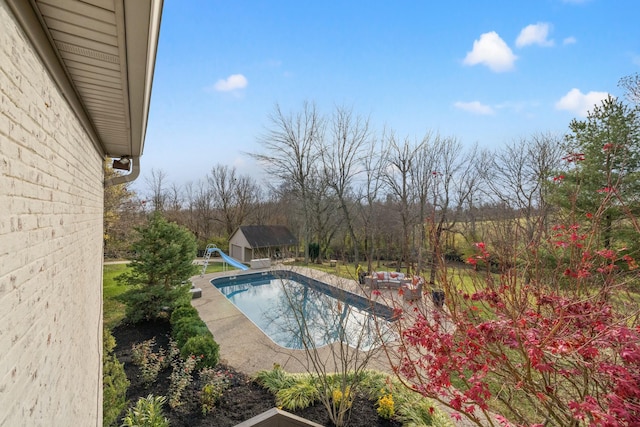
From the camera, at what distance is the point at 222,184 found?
29.8 m

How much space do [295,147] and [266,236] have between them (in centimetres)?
729

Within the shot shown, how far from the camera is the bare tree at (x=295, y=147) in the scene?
2208 centimetres

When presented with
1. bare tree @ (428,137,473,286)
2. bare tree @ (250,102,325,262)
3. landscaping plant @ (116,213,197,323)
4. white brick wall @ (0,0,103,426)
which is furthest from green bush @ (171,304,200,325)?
bare tree @ (250,102,325,262)

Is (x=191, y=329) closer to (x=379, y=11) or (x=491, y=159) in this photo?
(x=379, y=11)

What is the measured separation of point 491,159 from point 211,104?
1747 cm

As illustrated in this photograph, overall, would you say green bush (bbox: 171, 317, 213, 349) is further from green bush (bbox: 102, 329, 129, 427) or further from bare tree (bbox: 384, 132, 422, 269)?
bare tree (bbox: 384, 132, 422, 269)

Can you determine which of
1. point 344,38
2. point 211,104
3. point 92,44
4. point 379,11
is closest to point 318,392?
point 92,44

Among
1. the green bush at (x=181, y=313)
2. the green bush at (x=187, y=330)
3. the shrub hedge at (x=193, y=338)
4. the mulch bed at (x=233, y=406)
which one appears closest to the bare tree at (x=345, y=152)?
the green bush at (x=181, y=313)

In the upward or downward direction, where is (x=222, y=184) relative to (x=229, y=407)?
upward

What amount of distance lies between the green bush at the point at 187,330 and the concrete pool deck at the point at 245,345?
86cm

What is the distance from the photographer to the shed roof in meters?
23.0

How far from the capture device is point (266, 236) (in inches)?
942

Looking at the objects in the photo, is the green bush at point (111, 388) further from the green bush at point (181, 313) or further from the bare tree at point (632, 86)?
the bare tree at point (632, 86)

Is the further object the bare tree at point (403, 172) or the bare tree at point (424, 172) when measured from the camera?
the bare tree at point (403, 172)
